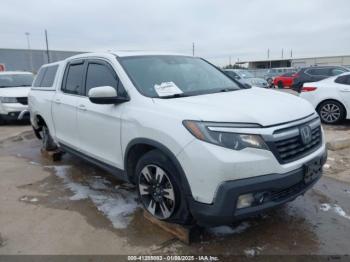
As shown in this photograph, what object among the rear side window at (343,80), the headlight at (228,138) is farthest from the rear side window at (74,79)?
the rear side window at (343,80)

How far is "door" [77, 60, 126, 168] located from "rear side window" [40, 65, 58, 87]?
1.54 m

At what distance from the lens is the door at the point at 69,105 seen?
14.7 ft

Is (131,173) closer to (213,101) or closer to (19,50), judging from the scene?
(213,101)

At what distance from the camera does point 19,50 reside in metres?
40.3

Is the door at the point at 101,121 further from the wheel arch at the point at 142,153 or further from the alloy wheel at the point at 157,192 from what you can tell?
the alloy wheel at the point at 157,192

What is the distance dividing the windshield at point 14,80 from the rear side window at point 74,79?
7.07 meters

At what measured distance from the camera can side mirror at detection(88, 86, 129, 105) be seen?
332 centimetres

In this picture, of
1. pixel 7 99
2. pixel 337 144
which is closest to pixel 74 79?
pixel 337 144

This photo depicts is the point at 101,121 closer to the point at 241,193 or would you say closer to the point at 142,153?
the point at 142,153

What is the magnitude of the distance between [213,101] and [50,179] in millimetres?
3166

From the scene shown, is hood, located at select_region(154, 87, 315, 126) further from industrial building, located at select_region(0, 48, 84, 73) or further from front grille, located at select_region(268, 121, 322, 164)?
industrial building, located at select_region(0, 48, 84, 73)

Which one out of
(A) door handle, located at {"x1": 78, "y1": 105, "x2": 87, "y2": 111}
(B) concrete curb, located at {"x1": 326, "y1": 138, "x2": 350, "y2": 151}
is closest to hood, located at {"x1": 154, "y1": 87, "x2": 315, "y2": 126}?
(A) door handle, located at {"x1": 78, "y1": 105, "x2": 87, "y2": 111}

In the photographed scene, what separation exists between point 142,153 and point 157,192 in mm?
457

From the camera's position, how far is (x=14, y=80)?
1105cm
